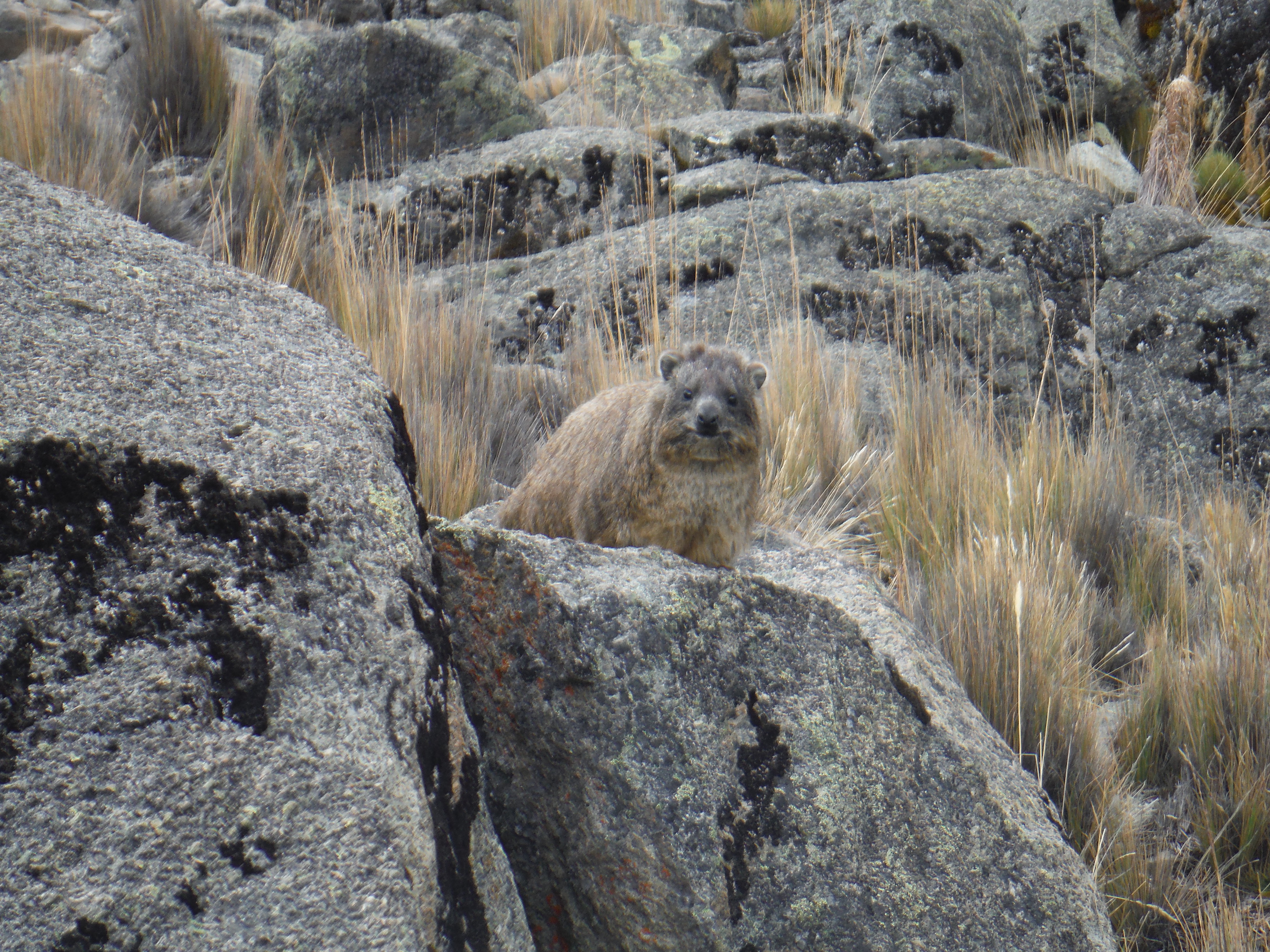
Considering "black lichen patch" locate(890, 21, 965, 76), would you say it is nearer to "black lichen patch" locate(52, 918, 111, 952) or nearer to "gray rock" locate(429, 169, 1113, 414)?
"gray rock" locate(429, 169, 1113, 414)

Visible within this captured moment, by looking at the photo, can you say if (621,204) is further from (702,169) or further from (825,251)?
(825,251)

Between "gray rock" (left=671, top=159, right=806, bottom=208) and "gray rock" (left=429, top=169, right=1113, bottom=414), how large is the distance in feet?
0.41

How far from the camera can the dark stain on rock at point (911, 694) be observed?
286 cm

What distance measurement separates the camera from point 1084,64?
10625mm

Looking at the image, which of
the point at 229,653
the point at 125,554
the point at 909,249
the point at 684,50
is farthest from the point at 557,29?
the point at 229,653

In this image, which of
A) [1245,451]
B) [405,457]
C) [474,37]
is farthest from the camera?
[474,37]

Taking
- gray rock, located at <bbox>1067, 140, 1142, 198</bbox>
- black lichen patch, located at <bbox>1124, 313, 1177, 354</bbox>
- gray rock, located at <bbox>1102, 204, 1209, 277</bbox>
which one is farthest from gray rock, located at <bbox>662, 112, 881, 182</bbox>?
gray rock, located at <bbox>1067, 140, 1142, 198</bbox>

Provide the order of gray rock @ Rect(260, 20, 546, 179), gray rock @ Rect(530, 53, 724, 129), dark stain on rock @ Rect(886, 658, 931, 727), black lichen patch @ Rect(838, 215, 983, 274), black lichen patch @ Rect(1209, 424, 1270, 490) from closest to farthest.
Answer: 1. dark stain on rock @ Rect(886, 658, 931, 727)
2. black lichen patch @ Rect(1209, 424, 1270, 490)
3. black lichen patch @ Rect(838, 215, 983, 274)
4. gray rock @ Rect(260, 20, 546, 179)
5. gray rock @ Rect(530, 53, 724, 129)

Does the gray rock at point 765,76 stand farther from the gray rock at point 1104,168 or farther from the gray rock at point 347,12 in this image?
the gray rock at point 347,12

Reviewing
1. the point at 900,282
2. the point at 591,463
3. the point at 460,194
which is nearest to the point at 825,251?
the point at 900,282

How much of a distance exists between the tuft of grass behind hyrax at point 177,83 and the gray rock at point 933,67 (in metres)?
5.39

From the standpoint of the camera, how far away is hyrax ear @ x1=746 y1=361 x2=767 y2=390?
4.20 meters

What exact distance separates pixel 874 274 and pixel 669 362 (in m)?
3.53

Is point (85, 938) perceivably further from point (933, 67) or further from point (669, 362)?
point (933, 67)
